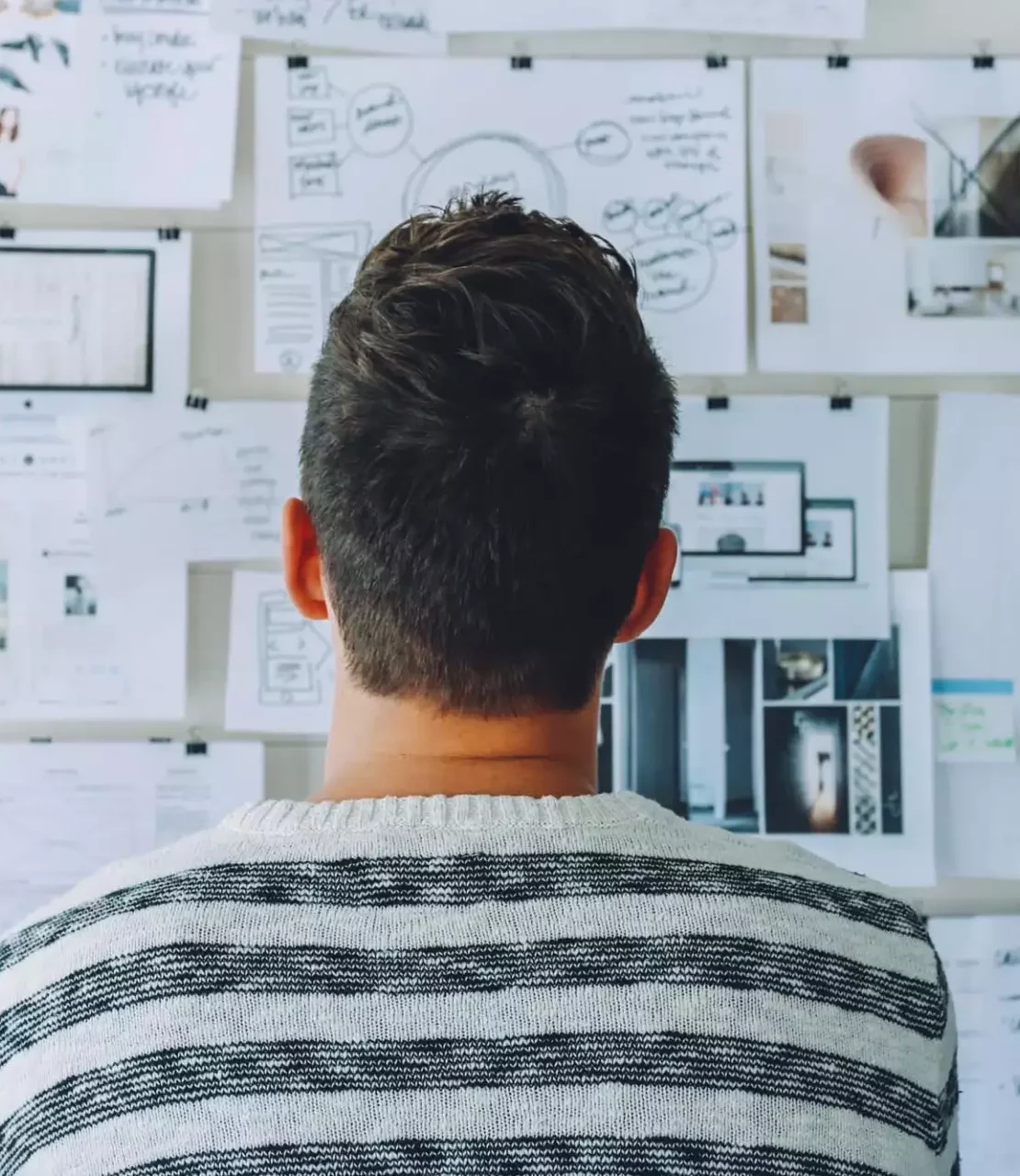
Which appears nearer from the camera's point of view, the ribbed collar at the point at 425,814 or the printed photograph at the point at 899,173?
the ribbed collar at the point at 425,814

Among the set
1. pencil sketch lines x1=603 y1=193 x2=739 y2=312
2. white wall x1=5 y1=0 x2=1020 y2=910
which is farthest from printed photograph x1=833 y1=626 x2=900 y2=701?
pencil sketch lines x1=603 y1=193 x2=739 y2=312

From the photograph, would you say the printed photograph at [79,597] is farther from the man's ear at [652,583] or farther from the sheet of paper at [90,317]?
the man's ear at [652,583]

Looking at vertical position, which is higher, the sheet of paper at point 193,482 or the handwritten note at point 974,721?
the sheet of paper at point 193,482

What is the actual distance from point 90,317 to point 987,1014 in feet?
3.96

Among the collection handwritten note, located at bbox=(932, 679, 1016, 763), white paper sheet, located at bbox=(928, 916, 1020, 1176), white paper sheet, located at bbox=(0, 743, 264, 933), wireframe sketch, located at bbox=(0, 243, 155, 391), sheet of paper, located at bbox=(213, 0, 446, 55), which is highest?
sheet of paper, located at bbox=(213, 0, 446, 55)

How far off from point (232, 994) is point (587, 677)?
24 cm

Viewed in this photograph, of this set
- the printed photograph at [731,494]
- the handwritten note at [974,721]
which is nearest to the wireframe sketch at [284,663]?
the printed photograph at [731,494]

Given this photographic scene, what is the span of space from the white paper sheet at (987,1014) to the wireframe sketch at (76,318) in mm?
1050

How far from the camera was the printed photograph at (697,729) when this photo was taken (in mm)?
1157

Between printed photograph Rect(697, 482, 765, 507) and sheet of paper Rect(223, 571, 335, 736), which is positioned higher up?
printed photograph Rect(697, 482, 765, 507)

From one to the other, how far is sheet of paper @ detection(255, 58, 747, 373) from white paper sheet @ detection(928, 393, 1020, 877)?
0.26 m

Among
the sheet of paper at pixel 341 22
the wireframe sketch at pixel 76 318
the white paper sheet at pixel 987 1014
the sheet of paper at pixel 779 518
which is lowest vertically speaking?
the white paper sheet at pixel 987 1014

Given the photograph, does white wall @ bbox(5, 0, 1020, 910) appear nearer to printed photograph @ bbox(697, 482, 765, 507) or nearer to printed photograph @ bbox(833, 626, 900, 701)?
printed photograph @ bbox(697, 482, 765, 507)

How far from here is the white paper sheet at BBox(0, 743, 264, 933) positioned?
1.15 metres
